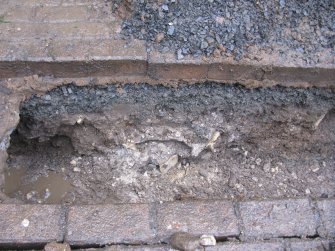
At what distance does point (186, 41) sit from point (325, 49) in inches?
36.1

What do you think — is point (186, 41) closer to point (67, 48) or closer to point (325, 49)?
point (67, 48)

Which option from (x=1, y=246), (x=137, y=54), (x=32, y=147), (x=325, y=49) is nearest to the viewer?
(x=1, y=246)

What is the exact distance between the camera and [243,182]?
Result: 127 inches

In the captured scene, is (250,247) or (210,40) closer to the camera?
(250,247)

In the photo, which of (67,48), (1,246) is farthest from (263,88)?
(1,246)

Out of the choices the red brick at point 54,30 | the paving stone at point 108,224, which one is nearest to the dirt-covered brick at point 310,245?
the paving stone at point 108,224

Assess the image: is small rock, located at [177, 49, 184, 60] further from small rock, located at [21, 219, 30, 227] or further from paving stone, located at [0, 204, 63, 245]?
small rock, located at [21, 219, 30, 227]

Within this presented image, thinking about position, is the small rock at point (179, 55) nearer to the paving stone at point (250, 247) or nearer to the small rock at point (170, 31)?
the small rock at point (170, 31)

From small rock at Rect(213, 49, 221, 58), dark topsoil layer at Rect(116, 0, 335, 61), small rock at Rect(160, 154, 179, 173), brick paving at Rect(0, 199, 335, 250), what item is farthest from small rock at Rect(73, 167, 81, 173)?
small rock at Rect(213, 49, 221, 58)

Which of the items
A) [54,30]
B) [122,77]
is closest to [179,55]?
[122,77]

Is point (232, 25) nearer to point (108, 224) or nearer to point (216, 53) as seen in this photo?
point (216, 53)

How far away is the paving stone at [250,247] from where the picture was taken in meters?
2.43

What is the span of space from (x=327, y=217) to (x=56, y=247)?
1.53 m

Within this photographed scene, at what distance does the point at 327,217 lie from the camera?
103 inches
